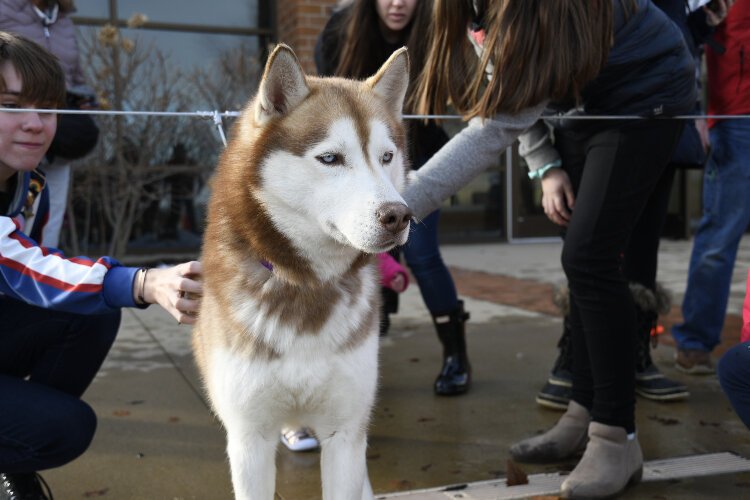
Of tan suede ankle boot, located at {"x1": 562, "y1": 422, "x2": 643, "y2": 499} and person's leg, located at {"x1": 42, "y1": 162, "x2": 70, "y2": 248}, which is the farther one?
person's leg, located at {"x1": 42, "y1": 162, "x2": 70, "y2": 248}

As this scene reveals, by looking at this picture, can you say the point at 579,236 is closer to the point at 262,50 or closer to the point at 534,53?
the point at 534,53

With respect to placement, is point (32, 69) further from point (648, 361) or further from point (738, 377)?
point (648, 361)

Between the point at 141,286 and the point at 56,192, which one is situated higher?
the point at 141,286

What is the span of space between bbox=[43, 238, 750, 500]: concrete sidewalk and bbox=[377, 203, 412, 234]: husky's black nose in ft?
4.19

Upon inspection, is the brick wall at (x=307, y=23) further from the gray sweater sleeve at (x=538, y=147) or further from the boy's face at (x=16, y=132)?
the boy's face at (x=16, y=132)

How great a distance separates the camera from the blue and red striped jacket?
2.07 m

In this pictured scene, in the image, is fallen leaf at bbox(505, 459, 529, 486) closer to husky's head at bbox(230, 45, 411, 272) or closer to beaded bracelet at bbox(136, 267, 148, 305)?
husky's head at bbox(230, 45, 411, 272)

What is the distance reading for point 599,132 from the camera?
2684 mm

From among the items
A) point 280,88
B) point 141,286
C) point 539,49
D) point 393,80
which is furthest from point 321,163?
point 539,49

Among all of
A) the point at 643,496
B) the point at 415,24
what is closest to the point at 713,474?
the point at 643,496

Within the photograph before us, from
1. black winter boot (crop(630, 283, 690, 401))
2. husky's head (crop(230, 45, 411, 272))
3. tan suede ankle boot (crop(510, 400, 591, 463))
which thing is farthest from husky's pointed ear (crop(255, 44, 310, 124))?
black winter boot (crop(630, 283, 690, 401))

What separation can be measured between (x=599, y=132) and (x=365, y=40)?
1.50 metres

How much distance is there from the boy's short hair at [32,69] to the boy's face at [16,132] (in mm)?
16

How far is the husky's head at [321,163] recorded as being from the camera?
177cm
